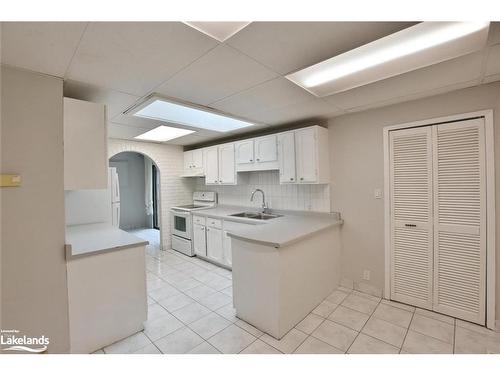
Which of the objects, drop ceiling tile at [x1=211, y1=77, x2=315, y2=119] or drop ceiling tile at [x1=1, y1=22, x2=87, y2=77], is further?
drop ceiling tile at [x1=211, y1=77, x2=315, y2=119]

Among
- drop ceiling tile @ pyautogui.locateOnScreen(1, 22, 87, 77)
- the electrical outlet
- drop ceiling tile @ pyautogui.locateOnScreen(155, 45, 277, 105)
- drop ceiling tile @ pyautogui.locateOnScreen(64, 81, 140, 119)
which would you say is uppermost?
drop ceiling tile @ pyautogui.locateOnScreen(155, 45, 277, 105)

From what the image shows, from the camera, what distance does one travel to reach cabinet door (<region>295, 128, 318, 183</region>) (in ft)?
9.86

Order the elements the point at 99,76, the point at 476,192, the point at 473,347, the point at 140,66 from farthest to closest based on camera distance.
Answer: the point at 476,192 → the point at 473,347 → the point at 99,76 → the point at 140,66

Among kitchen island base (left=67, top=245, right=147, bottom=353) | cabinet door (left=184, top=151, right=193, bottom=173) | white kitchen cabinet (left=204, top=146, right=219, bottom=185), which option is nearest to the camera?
kitchen island base (left=67, top=245, right=147, bottom=353)

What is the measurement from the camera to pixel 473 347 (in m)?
1.89

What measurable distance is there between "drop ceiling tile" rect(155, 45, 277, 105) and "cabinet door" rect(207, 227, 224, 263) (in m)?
2.33

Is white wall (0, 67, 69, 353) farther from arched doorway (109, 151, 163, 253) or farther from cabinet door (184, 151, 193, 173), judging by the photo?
arched doorway (109, 151, 163, 253)

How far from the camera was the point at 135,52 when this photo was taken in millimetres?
1449

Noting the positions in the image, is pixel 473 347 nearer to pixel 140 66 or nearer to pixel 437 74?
pixel 437 74

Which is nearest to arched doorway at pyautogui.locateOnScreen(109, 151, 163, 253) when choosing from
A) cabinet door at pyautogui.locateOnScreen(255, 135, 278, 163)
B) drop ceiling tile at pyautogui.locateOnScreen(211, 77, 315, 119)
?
cabinet door at pyautogui.locateOnScreen(255, 135, 278, 163)

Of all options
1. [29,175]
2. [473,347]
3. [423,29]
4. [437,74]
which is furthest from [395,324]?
[29,175]

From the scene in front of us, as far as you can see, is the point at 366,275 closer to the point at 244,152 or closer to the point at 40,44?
the point at 244,152

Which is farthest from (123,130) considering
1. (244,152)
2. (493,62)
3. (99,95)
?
(493,62)

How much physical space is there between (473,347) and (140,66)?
3502 millimetres
